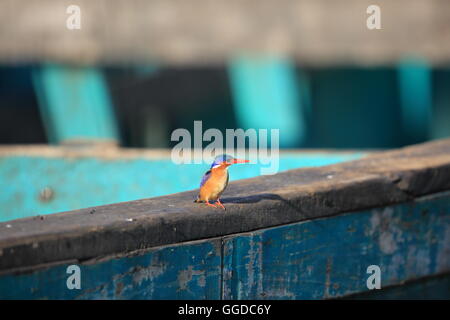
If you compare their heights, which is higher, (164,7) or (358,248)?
(164,7)

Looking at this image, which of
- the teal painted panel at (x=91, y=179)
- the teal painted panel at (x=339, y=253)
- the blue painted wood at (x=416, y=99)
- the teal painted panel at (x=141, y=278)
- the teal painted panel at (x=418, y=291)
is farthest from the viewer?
the blue painted wood at (x=416, y=99)

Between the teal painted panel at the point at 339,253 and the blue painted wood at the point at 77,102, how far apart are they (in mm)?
2786

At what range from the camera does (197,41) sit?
5922mm

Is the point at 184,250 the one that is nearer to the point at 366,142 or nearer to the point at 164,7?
the point at 164,7

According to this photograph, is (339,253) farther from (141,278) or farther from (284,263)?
(141,278)

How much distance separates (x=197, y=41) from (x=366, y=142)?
5.46 ft

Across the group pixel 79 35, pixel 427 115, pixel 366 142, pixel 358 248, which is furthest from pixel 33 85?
pixel 358 248

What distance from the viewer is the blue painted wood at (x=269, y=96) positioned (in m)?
5.98

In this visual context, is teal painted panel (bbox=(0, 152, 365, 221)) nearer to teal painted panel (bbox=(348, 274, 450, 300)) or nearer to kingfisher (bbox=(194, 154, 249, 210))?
teal painted panel (bbox=(348, 274, 450, 300))

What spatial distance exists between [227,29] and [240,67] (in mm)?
317

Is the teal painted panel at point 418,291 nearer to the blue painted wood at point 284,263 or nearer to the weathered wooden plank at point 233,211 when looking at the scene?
the blue painted wood at point 284,263

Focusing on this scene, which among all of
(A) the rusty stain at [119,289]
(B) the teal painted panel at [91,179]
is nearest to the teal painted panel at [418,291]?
(A) the rusty stain at [119,289]

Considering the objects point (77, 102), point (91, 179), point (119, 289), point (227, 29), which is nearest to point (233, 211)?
point (119, 289)

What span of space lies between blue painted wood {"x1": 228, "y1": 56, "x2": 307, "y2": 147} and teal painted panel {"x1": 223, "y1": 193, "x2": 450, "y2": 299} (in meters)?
2.97
